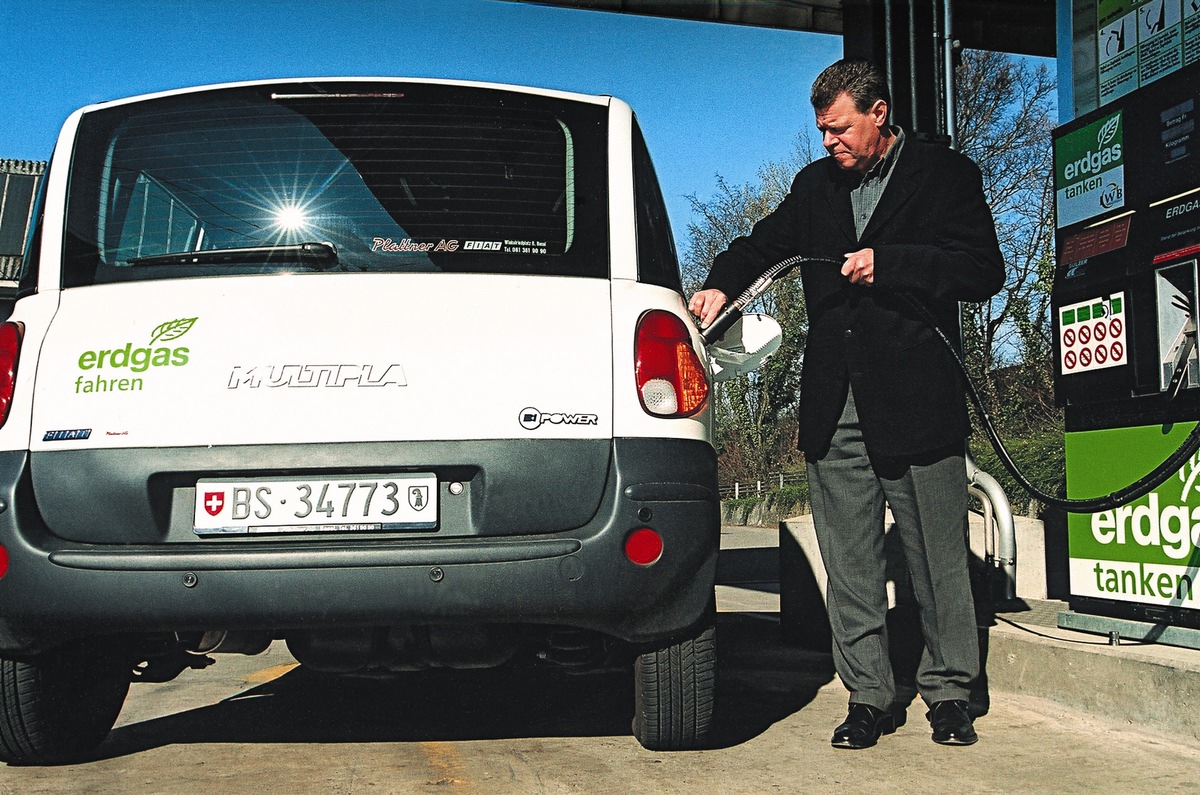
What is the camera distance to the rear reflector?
329 cm

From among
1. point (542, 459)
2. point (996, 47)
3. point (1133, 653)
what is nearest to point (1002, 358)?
point (996, 47)

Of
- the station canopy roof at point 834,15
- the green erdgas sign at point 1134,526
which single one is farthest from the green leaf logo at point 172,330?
the station canopy roof at point 834,15

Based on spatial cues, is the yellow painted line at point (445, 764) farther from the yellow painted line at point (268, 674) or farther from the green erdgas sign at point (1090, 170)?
the green erdgas sign at point (1090, 170)

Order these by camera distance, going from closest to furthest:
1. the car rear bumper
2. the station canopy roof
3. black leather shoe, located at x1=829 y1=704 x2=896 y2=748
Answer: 1. the car rear bumper
2. black leather shoe, located at x1=829 y1=704 x2=896 y2=748
3. the station canopy roof

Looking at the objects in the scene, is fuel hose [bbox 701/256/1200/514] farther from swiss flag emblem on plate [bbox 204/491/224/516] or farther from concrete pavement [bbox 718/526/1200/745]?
swiss flag emblem on plate [bbox 204/491/224/516]

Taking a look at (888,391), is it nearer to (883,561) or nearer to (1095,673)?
(883,561)

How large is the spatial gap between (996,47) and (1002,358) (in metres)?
13.0

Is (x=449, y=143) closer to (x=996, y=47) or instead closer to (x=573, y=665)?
(x=573, y=665)

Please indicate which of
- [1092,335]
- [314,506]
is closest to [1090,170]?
[1092,335]

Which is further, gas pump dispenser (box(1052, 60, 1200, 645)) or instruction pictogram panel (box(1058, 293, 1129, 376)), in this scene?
instruction pictogram panel (box(1058, 293, 1129, 376))

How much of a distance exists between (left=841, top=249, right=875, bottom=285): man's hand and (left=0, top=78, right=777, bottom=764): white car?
22.4 inches

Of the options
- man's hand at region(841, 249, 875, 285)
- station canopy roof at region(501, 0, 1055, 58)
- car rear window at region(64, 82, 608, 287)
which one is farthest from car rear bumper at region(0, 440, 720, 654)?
station canopy roof at region(501, 0, 1055, 58)

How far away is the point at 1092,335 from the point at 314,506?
10.2 feet

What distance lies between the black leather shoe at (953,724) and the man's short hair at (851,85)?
1804mm
